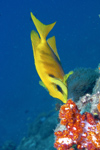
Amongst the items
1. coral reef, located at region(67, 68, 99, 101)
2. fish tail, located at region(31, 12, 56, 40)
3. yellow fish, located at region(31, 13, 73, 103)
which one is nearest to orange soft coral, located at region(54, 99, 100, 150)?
yellow fish, located at region(31, 13, 73, 103)

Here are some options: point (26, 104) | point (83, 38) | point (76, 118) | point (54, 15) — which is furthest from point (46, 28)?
point (54, 15)

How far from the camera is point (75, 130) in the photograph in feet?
6.92

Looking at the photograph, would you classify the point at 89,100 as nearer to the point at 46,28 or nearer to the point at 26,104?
the point at 46,28

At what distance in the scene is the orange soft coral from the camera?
81.6 inches

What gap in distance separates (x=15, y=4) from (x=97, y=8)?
46.2m

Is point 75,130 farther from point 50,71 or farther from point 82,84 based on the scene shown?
point 82,84

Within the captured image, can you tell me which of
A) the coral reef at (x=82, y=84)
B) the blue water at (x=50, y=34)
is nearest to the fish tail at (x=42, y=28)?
the coral reef at (x=82, y=84)

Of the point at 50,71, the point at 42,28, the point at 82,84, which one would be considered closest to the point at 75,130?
the point at 50,71

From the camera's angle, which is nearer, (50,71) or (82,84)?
(50,71)

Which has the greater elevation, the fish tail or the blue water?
the blue water

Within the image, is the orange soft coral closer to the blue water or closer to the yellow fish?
the yellow fish

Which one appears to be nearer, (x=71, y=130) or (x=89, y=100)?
(x=71, y=130)

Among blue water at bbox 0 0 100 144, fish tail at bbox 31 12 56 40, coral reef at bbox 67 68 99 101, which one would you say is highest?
blue water at bbox 0 0 100 144

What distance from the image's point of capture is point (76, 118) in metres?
2.16
